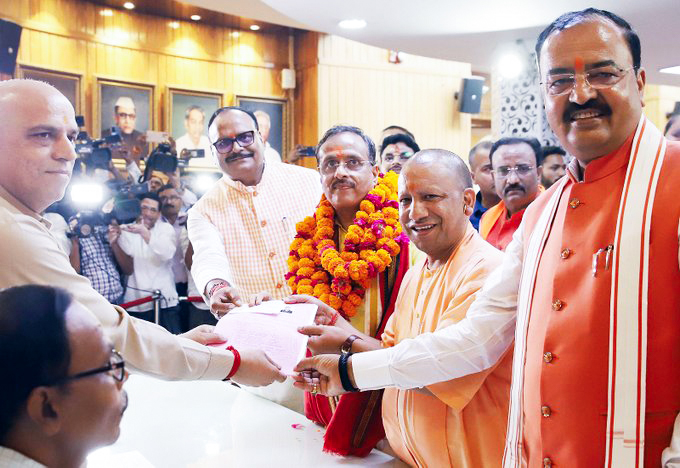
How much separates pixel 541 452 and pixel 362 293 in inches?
48.1

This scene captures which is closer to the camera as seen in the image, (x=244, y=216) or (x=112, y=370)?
(x=112, y=370)

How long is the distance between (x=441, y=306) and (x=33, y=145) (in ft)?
4.40

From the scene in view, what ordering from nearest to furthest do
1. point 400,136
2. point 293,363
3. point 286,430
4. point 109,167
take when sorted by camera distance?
point 293,363 < point 286,430 < point 400,136 < point 109,167

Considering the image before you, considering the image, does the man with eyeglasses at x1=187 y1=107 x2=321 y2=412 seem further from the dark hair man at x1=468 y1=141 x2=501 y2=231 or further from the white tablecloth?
the dark hair man at x1=468 y1=141 x2=501 y2=231

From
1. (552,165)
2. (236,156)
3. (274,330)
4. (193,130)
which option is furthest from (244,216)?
(193,130)

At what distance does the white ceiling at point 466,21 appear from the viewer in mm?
5457

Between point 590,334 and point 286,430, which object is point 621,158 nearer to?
point 590,334

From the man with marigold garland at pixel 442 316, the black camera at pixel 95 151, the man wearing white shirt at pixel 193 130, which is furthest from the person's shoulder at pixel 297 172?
the man wearing white shirt at pixel 193 130

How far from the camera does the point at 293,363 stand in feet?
7.64

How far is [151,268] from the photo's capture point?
18.5 feet

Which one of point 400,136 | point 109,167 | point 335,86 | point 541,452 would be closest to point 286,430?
point 541,452

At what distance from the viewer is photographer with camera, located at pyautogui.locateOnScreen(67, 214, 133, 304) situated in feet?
17.2

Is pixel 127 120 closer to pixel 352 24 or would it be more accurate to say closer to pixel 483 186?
pixel 352 24

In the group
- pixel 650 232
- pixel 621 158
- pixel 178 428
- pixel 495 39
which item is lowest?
pixel 178 428
